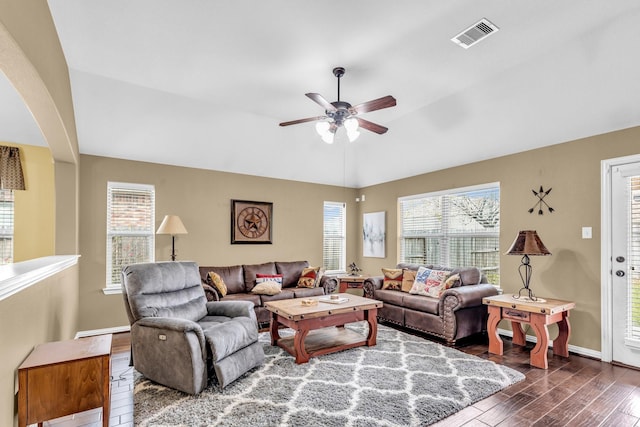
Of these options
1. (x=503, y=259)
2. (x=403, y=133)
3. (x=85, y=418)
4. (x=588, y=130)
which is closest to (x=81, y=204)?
(x=85, y=418)

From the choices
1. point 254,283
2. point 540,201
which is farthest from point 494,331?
point 254,283

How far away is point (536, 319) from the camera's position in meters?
3.40

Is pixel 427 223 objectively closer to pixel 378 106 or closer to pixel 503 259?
pixel 503 259

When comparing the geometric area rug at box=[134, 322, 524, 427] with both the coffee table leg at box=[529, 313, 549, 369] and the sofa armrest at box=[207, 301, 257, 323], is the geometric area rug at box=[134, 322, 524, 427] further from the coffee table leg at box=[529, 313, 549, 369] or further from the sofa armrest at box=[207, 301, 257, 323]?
the sofa armrest at box=[207, 301, 257, 323]

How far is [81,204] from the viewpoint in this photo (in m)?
4.46

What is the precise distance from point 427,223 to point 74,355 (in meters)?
5.03

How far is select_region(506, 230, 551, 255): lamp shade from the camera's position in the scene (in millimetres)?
3598

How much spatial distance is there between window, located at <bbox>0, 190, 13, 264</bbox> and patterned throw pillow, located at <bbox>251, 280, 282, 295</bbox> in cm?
305

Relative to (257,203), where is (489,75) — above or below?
above

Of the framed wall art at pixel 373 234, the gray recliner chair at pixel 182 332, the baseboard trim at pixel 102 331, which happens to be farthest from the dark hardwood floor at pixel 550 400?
the framed wall art at pixel 373 234

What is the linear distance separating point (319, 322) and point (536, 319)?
2.22 m

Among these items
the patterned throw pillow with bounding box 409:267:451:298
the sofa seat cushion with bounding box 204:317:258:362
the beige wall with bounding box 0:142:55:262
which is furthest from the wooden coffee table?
the beige wall with bounding box 0:142:55:262

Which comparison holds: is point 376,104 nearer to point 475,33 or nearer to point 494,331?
point 475,33

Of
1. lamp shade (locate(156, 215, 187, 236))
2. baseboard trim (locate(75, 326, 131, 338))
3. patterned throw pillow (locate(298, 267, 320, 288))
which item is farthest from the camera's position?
patterned throw pillow (locate(298, 267, 320, 288))
